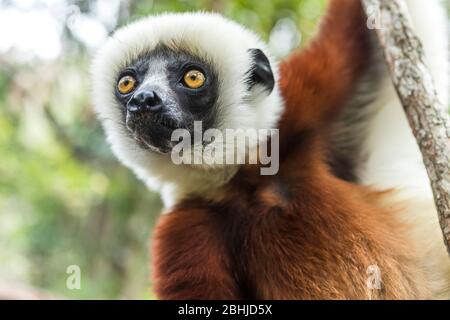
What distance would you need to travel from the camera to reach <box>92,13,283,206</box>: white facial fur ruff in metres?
3.46

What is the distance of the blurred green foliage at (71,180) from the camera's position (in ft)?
23.3

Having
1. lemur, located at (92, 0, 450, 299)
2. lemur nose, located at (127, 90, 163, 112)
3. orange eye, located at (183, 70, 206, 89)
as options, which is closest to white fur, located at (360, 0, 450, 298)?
lemur, located at (92, 0, 450, 299)

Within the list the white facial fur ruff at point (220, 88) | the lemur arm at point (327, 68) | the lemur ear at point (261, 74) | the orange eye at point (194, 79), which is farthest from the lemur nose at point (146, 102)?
the lemur arm at point (327, 68)

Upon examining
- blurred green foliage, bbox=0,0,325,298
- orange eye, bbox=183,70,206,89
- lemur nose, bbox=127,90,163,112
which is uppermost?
blurred green foliage, bbox=0,0,325,298

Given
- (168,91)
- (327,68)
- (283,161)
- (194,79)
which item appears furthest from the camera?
(327,68)

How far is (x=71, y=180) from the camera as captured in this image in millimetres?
8039

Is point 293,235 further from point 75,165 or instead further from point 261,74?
point 75,165

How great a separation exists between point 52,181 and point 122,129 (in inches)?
205

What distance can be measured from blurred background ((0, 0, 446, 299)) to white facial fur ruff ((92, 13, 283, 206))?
221 cm

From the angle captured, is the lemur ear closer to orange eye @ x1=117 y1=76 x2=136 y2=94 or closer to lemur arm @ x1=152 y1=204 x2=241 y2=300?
orange eye @ x1=117 y1=76 x2=136 y2=94

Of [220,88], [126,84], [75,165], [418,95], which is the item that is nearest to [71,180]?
[75,165]

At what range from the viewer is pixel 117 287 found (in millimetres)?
7828

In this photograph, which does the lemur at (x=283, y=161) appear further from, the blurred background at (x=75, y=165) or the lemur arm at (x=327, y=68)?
the blurred background at (x=75, y=165)

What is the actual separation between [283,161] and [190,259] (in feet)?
2.89
